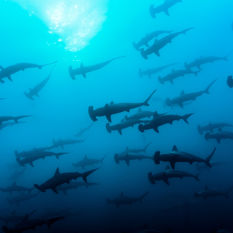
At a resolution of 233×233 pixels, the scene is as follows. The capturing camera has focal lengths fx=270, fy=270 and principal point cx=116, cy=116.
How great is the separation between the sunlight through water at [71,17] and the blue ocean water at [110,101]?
11 cm

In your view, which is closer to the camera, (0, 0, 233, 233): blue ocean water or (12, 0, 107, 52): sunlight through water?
(0, 0, 233, 233): blue ocean water

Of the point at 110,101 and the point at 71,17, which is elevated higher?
the point at 71,17

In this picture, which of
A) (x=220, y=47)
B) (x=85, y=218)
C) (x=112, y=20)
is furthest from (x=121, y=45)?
(x=85, y=218)

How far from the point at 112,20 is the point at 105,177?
20247 millimetres

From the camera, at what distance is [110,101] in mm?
32375

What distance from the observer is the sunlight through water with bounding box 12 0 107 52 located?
24.5 metres

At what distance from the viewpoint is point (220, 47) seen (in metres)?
53.8

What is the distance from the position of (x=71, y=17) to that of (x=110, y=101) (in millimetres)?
10435

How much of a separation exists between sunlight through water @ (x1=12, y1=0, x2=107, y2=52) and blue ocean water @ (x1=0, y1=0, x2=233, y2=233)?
0.11 m

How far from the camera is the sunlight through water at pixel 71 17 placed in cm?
2453

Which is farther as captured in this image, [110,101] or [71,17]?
[110,101]

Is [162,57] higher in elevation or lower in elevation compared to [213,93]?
higher

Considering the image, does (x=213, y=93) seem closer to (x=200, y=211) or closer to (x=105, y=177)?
(x=105, y=177)

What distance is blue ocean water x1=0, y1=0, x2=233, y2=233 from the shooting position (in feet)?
52.5
